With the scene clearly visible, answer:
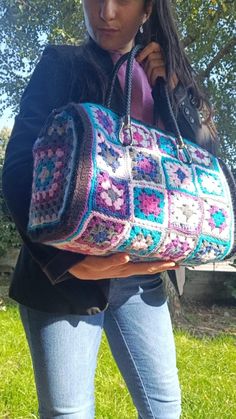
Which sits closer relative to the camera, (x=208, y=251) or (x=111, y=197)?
(x=111, y=197)

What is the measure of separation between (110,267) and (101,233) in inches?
5.4

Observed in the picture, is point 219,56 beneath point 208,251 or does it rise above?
beneath

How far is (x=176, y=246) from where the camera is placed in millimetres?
1045

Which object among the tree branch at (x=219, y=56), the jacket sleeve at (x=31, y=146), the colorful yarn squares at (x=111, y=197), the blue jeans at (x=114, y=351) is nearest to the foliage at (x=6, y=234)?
the tree branch at (x=219, y=56)

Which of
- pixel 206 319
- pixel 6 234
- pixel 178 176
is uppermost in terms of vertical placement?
pixel 178 176

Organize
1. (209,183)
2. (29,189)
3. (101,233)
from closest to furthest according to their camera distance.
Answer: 1. (101,233)
2. (29,189)
3. (209,183)

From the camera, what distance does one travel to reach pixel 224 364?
3365 millimetres

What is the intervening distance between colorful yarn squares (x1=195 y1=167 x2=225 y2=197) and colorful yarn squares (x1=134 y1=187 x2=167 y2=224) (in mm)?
135

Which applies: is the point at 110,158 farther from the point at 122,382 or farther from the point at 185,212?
the point at 122,382

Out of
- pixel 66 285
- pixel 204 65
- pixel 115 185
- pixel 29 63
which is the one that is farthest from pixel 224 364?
pixel 29 63

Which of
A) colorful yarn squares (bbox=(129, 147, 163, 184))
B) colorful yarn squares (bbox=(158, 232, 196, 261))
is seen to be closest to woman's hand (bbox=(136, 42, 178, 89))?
colorful yarn squares (bbox=(129, 147, 163, 184))

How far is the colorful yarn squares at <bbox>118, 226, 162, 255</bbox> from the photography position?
0.97m

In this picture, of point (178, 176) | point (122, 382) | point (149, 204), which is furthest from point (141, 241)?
point (122, 382)

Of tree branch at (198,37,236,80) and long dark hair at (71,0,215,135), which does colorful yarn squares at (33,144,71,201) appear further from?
tree branch at (198,37,236,80)
